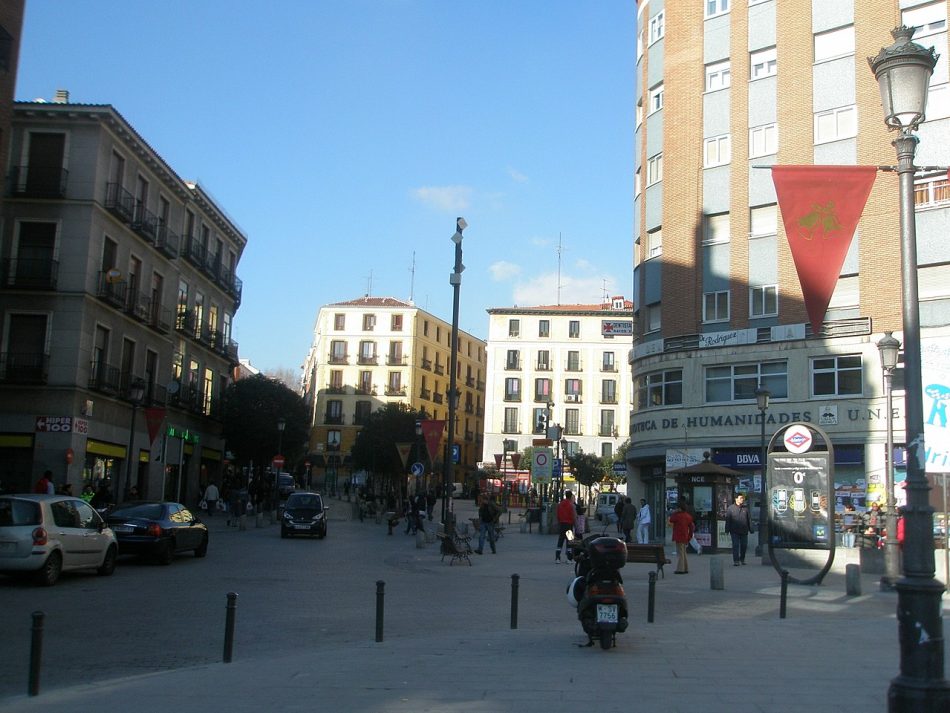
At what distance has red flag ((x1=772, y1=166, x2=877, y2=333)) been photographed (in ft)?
29.5

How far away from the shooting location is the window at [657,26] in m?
40.7

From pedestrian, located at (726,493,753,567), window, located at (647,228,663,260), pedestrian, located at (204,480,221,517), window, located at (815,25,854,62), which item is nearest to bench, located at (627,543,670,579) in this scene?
pedestrian, located at (726,493,753,567)

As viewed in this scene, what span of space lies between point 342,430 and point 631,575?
78.8m

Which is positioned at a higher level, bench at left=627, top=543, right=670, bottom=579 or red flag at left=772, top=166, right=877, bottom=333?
red flag at left=772, top=166, right=877, bottom=333

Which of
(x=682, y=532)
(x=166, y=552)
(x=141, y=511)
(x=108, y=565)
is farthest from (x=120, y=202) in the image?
(x=682, y=532)

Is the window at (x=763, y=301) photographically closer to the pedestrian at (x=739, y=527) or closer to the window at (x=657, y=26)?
the window at (x=657, y=26)

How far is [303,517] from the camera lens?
3203 cm

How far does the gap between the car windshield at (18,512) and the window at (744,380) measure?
85.8 feet

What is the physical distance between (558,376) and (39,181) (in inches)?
2383

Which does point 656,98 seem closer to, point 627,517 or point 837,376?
point 837,376

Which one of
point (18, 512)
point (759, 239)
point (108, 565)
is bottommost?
point (108, 565)

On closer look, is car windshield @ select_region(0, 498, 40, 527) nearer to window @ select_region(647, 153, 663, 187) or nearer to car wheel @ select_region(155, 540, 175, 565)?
car wheel @ select_region(155, 540, 175, 565)

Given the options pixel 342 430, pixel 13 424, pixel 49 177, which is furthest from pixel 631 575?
pixel 342 430

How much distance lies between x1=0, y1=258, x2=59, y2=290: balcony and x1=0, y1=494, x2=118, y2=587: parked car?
790 inches
